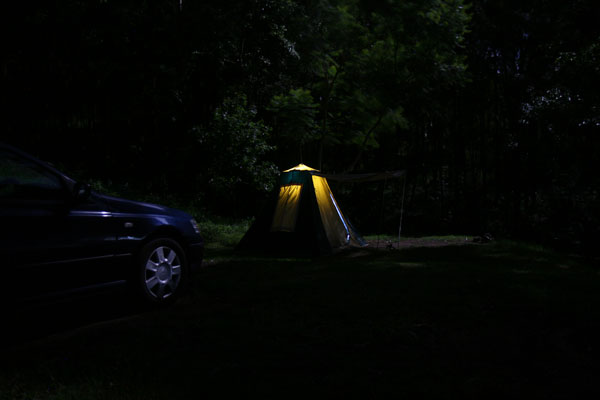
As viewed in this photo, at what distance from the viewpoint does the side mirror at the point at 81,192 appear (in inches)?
165

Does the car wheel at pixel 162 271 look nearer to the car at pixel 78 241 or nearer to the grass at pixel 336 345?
the car at pixel 78 241

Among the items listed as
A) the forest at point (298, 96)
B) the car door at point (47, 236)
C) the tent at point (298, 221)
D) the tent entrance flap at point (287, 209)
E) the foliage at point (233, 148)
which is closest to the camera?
the car door at point (47, 236)

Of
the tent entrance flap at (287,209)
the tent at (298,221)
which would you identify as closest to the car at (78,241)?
the tent at (298,221)

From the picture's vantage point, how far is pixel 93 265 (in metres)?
4.32

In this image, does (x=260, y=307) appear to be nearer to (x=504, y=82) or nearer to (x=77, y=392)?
(x=77, y=392)

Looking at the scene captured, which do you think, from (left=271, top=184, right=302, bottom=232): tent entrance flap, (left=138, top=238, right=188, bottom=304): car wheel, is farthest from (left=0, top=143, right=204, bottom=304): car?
(left=271, top=184, right=302, bottom=232): tent entrance flap

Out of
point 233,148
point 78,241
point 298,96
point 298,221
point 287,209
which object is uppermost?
point 298,96

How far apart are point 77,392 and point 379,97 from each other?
47.1ft

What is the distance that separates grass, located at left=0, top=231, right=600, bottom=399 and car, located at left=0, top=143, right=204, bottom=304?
42cm

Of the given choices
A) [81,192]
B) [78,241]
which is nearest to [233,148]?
[81,192]

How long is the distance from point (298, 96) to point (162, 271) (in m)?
10.6

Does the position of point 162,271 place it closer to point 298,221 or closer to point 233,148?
point 298,221

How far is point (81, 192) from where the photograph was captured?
4246mm

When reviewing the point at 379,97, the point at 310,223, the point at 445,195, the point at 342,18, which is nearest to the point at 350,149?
the point at 445,195
